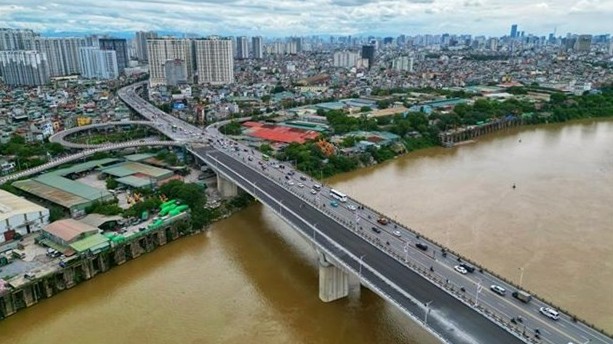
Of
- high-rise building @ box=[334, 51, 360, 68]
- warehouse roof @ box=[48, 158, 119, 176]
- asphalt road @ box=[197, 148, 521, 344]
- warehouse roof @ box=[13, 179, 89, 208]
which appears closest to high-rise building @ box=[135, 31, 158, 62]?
high-rise building @ box=[334, 51, 360, 68]

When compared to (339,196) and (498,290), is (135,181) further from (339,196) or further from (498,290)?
(498,290)

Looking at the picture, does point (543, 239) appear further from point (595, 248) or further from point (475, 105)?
point (475, 105)

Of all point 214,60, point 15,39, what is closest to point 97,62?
point 15,39

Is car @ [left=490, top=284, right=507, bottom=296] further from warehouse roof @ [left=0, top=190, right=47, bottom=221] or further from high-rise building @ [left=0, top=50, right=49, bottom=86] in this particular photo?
high-rise building @ [left=0, top=50, right=49, bottom=86]

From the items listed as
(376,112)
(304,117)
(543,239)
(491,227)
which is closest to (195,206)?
(491,227)

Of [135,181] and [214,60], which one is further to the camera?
[214,60]
